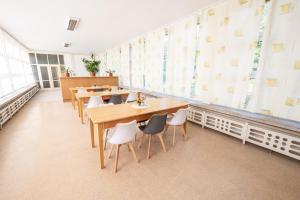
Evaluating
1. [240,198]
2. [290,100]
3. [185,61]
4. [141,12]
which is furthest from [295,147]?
[141,12]

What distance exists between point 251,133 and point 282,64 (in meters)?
1.26

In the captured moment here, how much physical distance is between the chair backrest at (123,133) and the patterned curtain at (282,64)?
241cm

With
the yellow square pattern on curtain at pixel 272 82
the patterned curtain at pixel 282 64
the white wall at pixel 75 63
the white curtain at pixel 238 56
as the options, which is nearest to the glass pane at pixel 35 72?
the white wall at pixel 75 63

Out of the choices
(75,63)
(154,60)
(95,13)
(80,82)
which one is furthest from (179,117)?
(75,63)

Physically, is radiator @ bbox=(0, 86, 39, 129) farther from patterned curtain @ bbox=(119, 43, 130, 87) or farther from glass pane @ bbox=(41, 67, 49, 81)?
glass pane @ bbox=(41, 67, 49, 81)

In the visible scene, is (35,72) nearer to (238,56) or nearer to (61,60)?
(61,60)

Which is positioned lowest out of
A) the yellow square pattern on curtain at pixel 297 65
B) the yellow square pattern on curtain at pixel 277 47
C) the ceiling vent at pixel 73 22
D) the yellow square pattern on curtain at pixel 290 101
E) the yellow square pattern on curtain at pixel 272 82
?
the yellow square pattern on curtain at pixel 290 101

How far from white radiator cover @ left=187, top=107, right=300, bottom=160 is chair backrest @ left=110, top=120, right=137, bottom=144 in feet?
6.64

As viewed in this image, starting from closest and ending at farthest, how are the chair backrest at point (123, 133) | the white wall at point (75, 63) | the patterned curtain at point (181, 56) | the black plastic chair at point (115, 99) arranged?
1. the chair backrest at point (123, 133)
2. the patterned curtain at point (181, 56)
3. the black plastic chair at point (115, 99)
4. the white wall at point (75, 63)

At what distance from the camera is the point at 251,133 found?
8.16ft

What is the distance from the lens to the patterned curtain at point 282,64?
2043mm

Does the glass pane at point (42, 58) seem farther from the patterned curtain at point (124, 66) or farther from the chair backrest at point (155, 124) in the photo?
the chair backrest at point (155, 124)

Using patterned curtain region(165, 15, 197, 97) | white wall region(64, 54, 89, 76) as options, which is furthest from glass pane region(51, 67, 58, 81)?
patterned curtain region(165, 15, 197, 97)

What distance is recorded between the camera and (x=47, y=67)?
984cm
